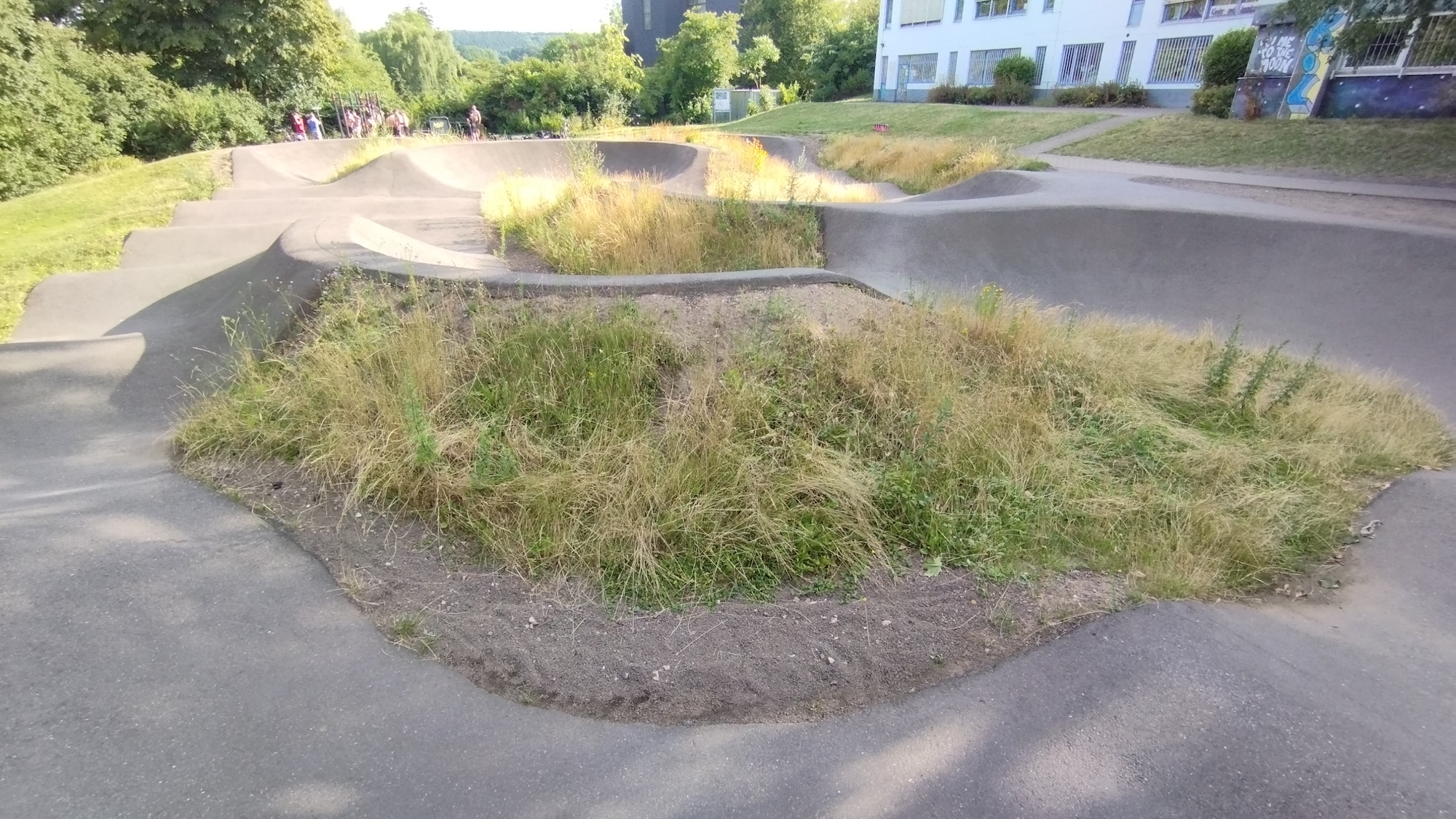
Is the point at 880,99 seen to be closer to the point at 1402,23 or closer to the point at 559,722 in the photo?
the point at 1402,23

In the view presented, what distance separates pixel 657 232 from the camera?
282 inches

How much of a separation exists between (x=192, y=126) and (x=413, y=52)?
166ft

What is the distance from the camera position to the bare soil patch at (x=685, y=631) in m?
2.45

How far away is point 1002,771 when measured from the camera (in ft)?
7.06

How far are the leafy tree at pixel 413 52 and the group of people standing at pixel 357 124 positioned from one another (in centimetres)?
3384

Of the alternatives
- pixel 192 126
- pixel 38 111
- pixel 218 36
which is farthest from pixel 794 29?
pixel 38 111

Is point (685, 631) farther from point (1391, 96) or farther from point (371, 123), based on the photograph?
point (371, 123)

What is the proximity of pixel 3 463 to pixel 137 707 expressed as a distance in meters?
3.33

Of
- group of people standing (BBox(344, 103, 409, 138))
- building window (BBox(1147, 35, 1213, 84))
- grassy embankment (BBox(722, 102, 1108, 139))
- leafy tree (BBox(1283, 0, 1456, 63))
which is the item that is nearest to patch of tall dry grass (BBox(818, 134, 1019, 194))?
grassy embankment (BBox(722, 102, 1108, 139))

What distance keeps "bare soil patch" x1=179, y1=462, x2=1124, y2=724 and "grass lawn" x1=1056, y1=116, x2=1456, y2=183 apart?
13.2m

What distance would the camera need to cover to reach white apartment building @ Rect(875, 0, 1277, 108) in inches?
975

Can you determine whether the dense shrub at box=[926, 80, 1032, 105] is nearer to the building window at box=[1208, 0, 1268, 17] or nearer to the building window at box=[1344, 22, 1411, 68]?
the building window at box=[1208, 0, 1268, 17]

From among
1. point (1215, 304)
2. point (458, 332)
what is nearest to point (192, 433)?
point (458, 332)

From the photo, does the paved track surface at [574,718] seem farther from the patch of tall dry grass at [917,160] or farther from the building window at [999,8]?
the building window at [999,8]
